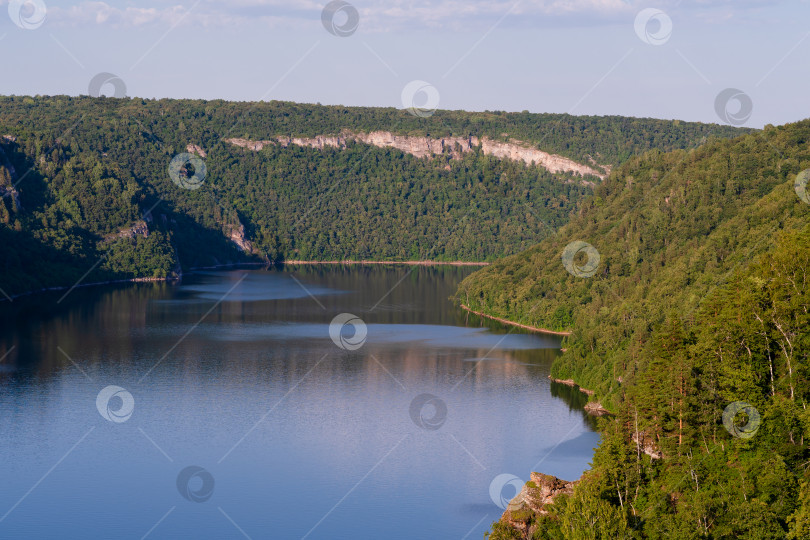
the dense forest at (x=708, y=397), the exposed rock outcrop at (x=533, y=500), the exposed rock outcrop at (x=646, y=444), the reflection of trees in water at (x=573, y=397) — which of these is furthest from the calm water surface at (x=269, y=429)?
the exposed rock outcrop at (x=646, y=444)

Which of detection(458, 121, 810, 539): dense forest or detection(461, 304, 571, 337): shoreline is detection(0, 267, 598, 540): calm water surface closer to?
detection(461, 304, 571, 337): shoreline

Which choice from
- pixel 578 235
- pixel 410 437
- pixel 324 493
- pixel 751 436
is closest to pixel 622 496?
pixel 751 436

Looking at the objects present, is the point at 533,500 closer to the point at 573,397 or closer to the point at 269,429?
the point at 269,429

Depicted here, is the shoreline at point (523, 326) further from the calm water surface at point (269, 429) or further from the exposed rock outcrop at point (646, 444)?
the exposed rock outcrop at point (646, 444)

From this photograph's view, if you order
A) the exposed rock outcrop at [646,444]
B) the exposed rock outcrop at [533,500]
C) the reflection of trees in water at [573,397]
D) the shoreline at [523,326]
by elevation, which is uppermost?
the shoreline at [523,326]

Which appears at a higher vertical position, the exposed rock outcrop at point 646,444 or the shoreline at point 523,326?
the shoreline at point 523,326
